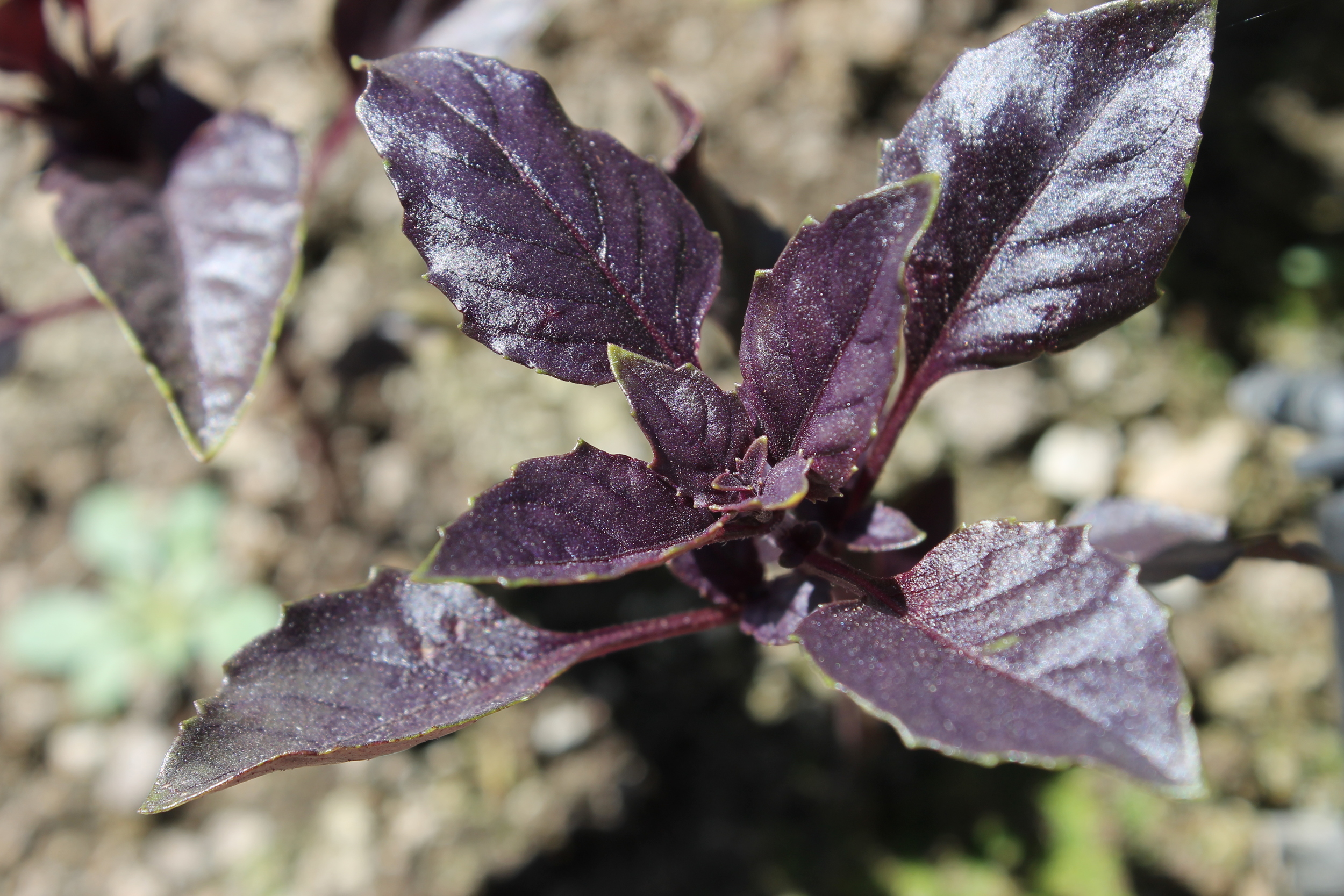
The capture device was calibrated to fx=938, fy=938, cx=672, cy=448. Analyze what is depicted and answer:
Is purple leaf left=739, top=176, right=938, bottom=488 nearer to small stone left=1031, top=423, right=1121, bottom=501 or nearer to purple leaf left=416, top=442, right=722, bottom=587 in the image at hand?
purple leaf left=416, top=442, right=722, bottom=587

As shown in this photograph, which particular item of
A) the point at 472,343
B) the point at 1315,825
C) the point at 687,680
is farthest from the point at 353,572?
the point at 1315,825

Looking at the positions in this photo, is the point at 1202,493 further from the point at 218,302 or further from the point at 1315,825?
the point at 218,302

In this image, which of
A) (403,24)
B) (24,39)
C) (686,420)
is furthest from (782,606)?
(24,39)

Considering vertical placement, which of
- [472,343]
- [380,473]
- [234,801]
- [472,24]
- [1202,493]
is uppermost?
[472,24]

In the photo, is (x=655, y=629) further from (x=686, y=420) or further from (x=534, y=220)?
(x=534, y=220)

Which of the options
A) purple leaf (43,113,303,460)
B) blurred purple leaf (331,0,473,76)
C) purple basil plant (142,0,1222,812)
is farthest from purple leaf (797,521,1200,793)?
blurred purple leaf (331,0,473,76)

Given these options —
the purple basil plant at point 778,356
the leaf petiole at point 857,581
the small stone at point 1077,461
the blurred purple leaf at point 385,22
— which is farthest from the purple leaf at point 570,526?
the small stone at point 1077,461

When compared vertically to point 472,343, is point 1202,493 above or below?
above
